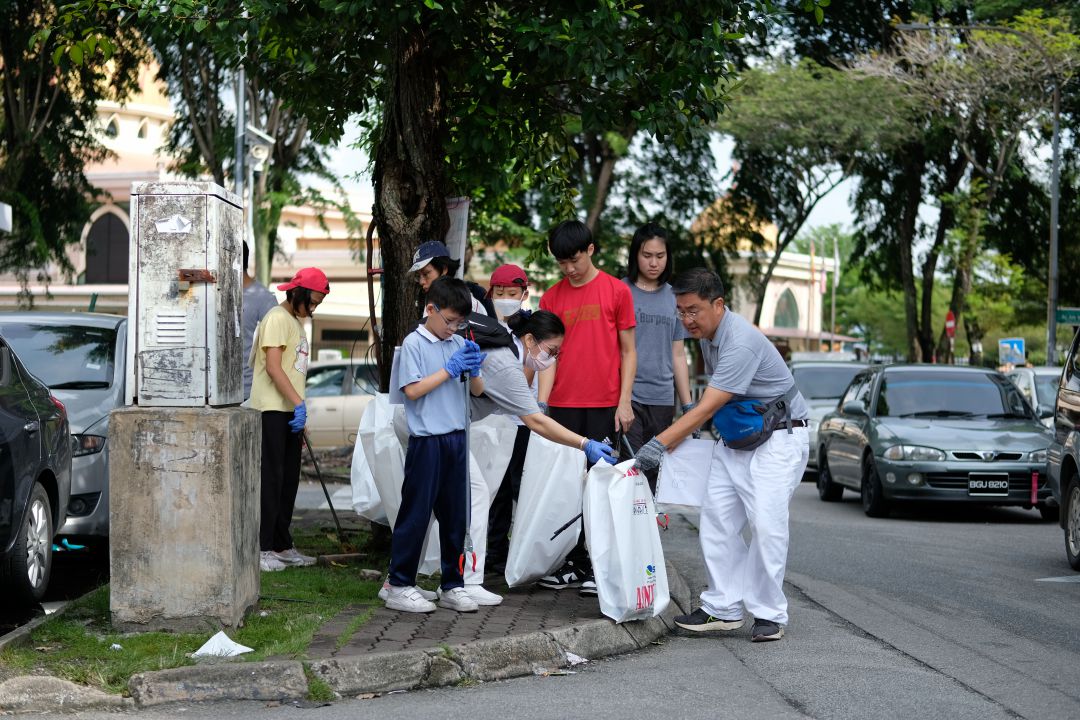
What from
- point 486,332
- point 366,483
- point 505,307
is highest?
point 505,307

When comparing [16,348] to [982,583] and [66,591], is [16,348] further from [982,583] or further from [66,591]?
[982,583]

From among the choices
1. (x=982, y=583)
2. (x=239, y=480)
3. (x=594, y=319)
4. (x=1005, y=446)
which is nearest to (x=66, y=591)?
(x=239, y=480)

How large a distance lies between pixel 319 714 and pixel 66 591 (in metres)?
3.86

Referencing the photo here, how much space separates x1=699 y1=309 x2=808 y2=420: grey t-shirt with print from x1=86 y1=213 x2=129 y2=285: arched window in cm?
5062

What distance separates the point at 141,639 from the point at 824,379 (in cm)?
1644

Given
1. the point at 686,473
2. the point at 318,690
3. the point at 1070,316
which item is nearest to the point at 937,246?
the point at 1070,316

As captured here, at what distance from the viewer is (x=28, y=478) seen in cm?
769

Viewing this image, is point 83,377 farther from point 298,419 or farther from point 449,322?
point 449,322

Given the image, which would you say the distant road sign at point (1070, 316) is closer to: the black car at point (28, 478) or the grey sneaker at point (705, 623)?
the grey sneaker at point (705, 623)

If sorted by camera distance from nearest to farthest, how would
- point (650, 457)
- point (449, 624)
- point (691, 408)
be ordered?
1. point (449, 624)
2. point (650, 457)
3. point (691, 408)

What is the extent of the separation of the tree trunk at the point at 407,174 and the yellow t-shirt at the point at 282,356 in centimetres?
74

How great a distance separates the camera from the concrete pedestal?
6629 mm

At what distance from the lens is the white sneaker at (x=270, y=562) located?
879 centimetres

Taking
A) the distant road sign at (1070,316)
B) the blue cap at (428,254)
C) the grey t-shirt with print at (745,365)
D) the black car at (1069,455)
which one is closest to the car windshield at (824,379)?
the distant road sign at (1070,316)
